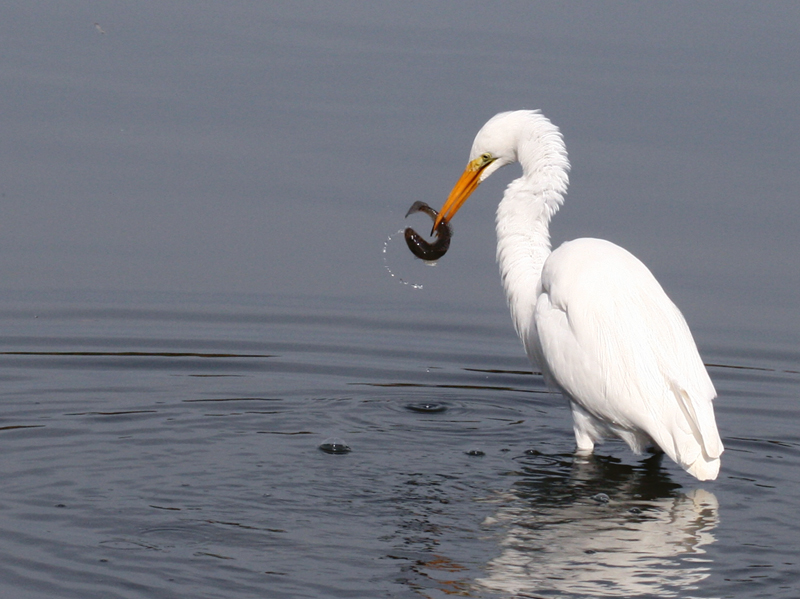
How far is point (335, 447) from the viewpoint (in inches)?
282

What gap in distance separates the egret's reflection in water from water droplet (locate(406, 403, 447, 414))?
3.25 feet

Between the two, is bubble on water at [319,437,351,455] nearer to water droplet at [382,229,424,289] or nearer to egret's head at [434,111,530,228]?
egret's head at [434,111,530,228]

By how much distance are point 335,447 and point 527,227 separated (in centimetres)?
206

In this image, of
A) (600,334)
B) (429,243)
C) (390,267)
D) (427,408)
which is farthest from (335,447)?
(390,267)

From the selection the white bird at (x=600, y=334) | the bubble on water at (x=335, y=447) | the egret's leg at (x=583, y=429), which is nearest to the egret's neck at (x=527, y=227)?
the white bird at (x=600, y=334)

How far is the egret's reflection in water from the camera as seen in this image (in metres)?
5.52

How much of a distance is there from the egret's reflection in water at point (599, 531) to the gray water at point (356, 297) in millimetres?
23

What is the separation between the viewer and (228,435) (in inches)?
290

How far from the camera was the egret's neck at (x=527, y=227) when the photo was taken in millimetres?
8008

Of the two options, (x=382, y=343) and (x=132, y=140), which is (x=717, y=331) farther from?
(x=132, y=140)

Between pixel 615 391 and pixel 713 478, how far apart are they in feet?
2.46

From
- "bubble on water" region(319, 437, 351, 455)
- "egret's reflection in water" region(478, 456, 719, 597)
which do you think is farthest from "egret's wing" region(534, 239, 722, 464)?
"bubble on water" region(319, 437, 351, 455)

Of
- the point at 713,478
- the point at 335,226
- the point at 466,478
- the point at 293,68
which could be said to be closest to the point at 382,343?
the point at 335,226

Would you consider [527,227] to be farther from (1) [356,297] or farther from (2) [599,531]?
(2) [599,531]
